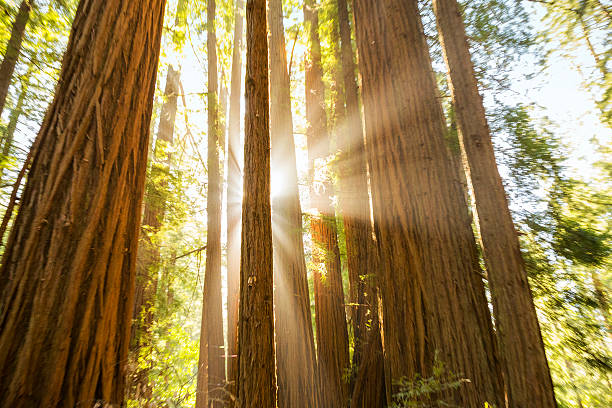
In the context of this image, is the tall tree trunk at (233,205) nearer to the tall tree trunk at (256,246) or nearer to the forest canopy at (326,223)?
the forest canopy at (326,223)

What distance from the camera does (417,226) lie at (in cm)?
278

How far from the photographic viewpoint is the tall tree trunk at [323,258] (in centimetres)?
463

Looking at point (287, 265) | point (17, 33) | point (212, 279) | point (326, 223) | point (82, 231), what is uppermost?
point (17, 33)

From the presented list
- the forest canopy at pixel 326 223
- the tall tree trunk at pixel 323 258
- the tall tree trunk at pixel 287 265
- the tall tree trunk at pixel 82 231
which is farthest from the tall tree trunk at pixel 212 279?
the tall tree trunk at pixel 82 231

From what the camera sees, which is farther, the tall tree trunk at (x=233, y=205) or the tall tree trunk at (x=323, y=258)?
the tall tree trunk at (x=233, y=205)

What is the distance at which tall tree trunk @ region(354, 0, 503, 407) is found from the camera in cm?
235

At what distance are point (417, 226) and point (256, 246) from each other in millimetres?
1867

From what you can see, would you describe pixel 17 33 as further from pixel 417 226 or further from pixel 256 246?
pixel 417 226

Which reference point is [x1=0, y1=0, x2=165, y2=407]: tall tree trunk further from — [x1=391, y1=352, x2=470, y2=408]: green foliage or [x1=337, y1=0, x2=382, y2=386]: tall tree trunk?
[x1=337, y1=0, x2=382, y2=386]: tall tree trunk

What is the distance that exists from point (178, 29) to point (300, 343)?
294 inches

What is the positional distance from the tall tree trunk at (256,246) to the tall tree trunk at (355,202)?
9.01ft

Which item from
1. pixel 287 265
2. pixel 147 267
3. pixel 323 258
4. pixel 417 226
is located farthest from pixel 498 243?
pixel 147 267

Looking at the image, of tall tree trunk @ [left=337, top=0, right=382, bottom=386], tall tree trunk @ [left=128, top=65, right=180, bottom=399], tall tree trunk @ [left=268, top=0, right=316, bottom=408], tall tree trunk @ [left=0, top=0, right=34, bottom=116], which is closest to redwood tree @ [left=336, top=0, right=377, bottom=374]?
tall tree trunk @ [left=337, top=0, right=382, bottom=386]

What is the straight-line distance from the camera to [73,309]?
4.62 ft
